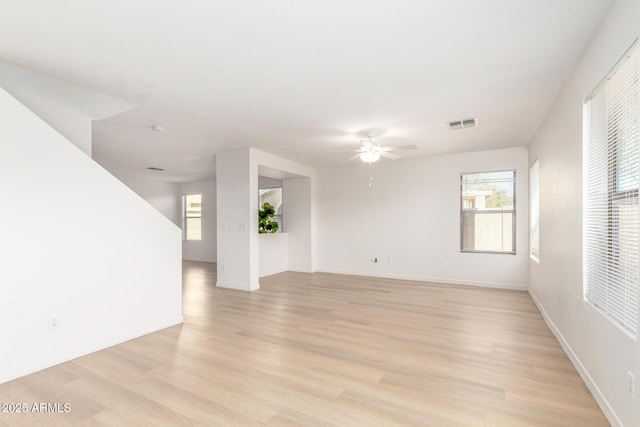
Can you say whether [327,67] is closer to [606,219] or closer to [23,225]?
[606,219]

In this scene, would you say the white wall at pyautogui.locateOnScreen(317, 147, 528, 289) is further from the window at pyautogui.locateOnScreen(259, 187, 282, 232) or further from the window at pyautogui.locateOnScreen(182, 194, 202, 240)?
the window at pyautogui.locateOnScreen(182, 194, 202, 240)

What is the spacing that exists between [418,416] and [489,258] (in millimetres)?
4651

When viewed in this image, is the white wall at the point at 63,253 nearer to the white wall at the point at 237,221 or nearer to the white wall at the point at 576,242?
the white wall at the point at 237,221

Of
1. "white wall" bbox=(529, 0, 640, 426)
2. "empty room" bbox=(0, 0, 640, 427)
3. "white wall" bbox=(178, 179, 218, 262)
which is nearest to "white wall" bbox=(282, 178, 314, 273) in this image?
"empty room" bbox=(0, 0, 640, 427)

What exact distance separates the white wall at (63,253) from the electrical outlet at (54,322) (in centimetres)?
3

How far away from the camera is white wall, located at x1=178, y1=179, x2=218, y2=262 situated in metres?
9.60

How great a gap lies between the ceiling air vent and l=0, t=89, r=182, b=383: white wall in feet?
13.4

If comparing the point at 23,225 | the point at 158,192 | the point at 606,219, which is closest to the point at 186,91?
the point at 23,225

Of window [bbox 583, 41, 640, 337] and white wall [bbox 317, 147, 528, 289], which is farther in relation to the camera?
white wall [bbox 317, 147, 528, 289]

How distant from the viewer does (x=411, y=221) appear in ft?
21.4

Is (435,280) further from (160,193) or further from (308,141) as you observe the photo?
(160,193)

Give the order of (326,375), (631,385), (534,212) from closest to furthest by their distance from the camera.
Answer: (631,385) → (326,375) → (534,212)

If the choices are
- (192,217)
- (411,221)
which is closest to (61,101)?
(411,221)

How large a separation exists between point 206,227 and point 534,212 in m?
8.61
